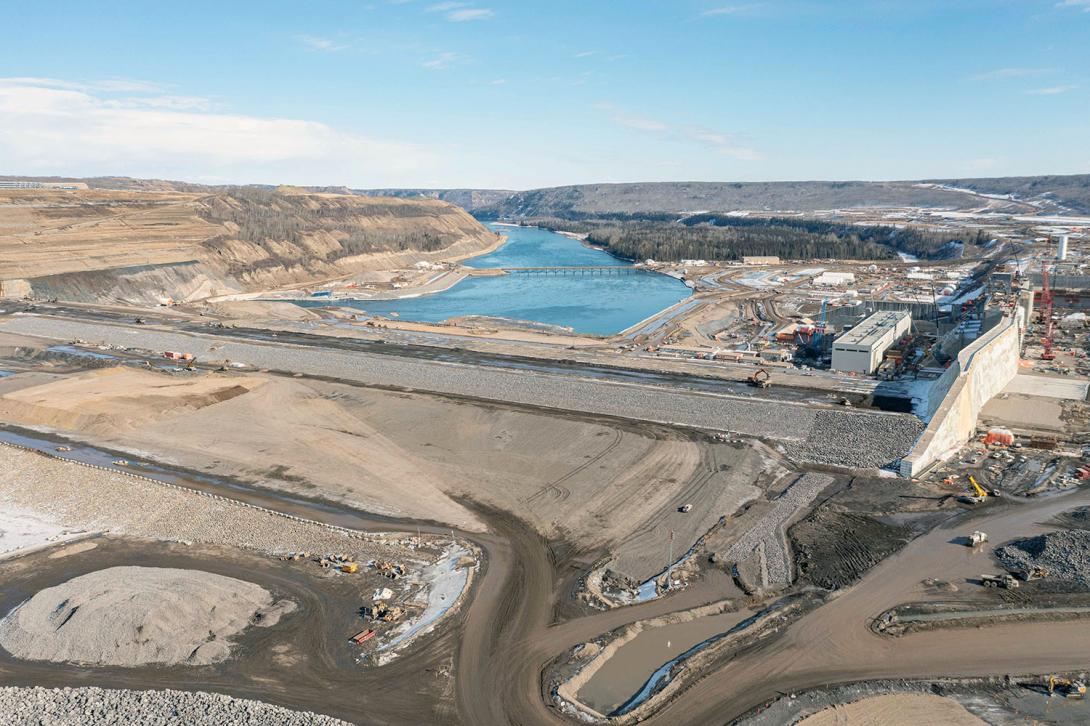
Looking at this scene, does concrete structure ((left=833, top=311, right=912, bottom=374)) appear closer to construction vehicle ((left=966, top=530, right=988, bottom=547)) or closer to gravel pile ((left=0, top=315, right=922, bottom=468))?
gravel pile ((left=0, top=315, right=922, bottom=468))

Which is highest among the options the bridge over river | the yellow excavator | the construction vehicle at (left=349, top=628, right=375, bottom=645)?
the bridge over river

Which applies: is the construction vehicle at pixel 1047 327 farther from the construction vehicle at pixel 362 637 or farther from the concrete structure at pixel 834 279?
the construction vehicle at pixel 362 637

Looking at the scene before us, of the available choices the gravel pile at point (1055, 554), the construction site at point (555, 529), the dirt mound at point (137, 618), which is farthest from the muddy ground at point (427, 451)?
the gravel pile at point (1055, 554)

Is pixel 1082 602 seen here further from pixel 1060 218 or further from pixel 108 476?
pixel 1060 218

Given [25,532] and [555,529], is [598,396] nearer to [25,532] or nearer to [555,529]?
[555,529]

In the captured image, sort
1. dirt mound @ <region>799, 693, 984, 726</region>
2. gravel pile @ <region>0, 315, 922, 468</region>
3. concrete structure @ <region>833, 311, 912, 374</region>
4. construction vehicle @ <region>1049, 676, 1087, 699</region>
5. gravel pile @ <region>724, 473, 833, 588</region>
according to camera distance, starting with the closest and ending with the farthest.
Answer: dirt mound @ <region>799, 693, 984, 726</region> → construction vehicle @ <region>1049, 676, 1087, 699</region> → gravel pile @ <region>724, 473, 833, 588</region> → gravel pile @ <region>0, 315, 922, 468</region> → concrete structure @ <region>833, 311, 912, 374</region>

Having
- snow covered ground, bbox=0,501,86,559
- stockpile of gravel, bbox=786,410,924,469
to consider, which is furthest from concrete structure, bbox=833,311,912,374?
snow covered ground, bbox=0,501,86,559

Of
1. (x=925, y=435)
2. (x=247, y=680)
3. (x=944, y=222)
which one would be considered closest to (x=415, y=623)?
(x=247, y=680)
